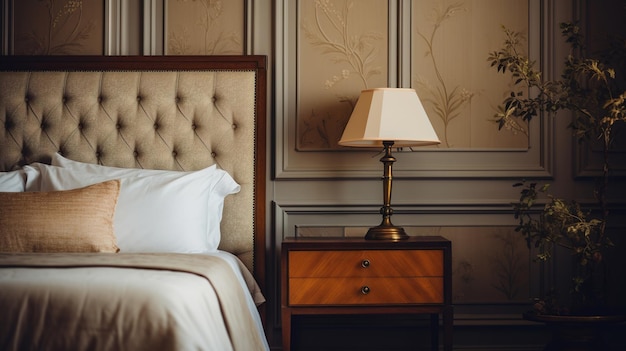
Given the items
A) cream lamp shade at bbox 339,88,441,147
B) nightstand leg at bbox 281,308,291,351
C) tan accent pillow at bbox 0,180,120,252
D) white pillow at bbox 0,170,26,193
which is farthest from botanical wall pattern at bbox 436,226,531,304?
white pillow at bbox 0,170,26,193

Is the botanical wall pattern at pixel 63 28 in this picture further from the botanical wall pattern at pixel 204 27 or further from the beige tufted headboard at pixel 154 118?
the botanical wall pattern at pixel 204 27

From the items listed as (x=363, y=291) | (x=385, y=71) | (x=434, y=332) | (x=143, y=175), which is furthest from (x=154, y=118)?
(x=434, y=332)

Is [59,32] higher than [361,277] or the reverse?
higher

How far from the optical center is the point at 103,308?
1435 millimetres

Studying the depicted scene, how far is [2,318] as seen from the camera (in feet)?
4.64

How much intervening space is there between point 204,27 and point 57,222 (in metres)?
1.00

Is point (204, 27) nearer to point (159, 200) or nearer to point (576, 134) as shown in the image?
point (159, 200)

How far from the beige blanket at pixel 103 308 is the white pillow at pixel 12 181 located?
2.44 ft

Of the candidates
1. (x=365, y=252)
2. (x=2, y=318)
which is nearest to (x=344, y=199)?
(x=365, y=252)

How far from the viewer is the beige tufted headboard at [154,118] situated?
254 cm

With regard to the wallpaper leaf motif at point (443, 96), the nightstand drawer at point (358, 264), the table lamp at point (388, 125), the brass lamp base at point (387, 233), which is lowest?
the nightstand drawer at point (358, 264)

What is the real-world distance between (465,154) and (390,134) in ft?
1.63

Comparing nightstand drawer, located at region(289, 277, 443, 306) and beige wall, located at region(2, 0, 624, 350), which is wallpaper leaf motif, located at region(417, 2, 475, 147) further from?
nightstand drawer, located at region(289, 277, 443, 306)

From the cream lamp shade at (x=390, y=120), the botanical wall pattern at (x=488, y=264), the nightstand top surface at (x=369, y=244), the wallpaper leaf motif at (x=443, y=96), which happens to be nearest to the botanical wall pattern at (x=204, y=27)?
the cream lamp shade at (x=390, y=120)
